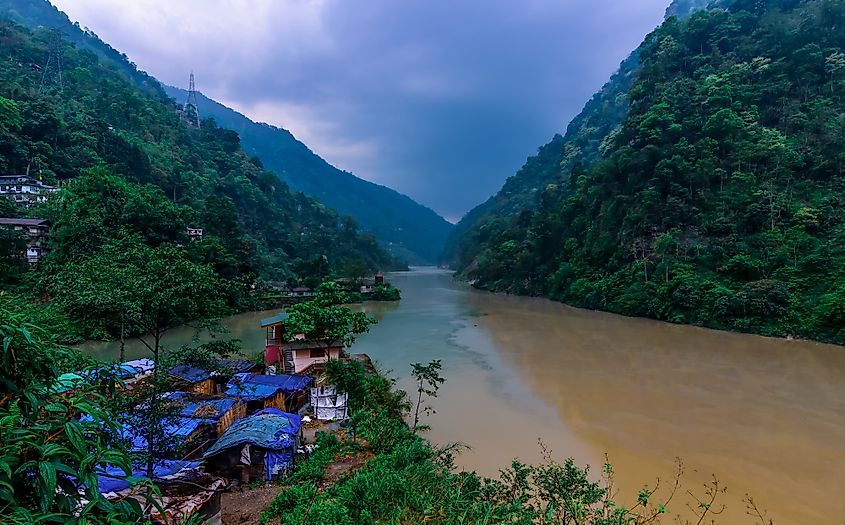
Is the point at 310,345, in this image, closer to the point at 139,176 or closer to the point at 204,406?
the point at 204,406

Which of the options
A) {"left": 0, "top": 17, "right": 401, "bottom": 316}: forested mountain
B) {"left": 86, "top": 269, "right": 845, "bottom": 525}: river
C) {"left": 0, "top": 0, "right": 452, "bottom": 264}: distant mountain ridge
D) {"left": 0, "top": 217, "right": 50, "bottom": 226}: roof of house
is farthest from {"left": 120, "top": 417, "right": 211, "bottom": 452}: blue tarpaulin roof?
{"left": 0, "top": 0, "right": 452, "bottom": 264}: distant mountain ridge

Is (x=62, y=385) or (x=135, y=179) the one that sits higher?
(x=135, y=179)

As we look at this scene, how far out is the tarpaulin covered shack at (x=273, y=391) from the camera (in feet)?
30.0

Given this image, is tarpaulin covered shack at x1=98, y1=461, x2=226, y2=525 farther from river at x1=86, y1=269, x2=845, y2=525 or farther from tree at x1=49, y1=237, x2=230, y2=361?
river at x1=86, y1=269, x2=845, y2=525

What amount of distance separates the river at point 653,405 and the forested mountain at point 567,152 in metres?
36.4

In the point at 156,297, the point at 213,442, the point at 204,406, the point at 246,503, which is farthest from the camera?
the point at 204,406

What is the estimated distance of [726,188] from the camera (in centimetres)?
2530

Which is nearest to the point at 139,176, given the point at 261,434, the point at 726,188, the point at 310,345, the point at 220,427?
the point at 310,345

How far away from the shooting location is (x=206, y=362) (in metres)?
5.84

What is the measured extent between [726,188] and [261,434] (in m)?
30.1

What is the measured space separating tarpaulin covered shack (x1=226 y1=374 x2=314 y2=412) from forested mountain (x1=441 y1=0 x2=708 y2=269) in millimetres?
45354

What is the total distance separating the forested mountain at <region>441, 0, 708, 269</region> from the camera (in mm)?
60188

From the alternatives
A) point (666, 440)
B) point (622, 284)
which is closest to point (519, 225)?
point (622, 284)

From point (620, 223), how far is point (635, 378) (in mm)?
20971
